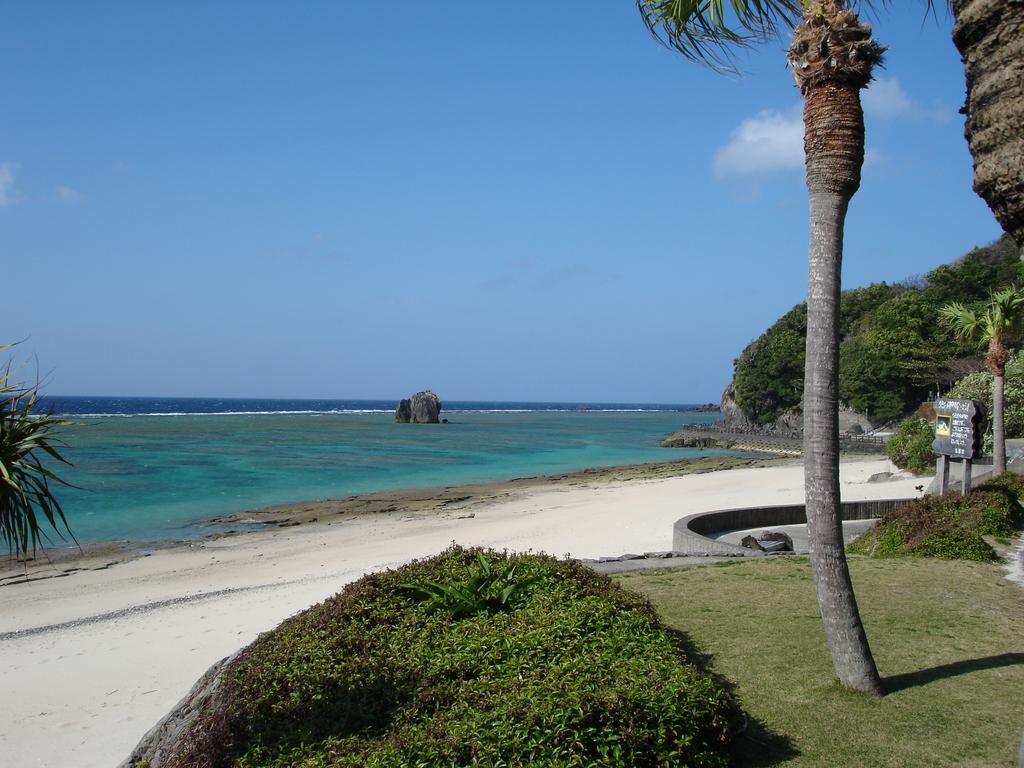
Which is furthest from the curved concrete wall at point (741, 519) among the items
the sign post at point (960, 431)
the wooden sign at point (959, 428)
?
the wooden sign at point (959, 428)

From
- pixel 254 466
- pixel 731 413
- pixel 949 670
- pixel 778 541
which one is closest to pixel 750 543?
pixel 778 541

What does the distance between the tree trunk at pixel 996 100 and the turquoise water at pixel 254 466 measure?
45.4ft

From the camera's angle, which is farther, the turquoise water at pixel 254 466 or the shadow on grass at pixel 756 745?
the turquoise water at pixel 254 466

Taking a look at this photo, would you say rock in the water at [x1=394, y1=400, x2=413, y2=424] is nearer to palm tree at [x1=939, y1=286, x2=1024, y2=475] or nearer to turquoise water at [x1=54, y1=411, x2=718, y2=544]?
turquoise water at [x1=54, y1=411, x2=718, y2=544]

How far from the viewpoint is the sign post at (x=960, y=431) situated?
13.9 meters

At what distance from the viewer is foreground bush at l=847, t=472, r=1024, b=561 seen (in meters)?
11.5

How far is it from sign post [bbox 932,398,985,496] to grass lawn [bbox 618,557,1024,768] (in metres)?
3.77

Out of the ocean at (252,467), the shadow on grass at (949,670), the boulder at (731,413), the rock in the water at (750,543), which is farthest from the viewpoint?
the boulder at (731,413)

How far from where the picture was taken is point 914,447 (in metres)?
29.0

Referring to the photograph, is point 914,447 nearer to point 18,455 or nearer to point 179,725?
point 179,725

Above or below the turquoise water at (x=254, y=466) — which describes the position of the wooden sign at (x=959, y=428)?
above

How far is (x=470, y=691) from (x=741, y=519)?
12.5m

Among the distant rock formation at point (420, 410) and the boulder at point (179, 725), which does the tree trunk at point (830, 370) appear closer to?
the boulder at point (179, 725)

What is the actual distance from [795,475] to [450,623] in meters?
28.9
